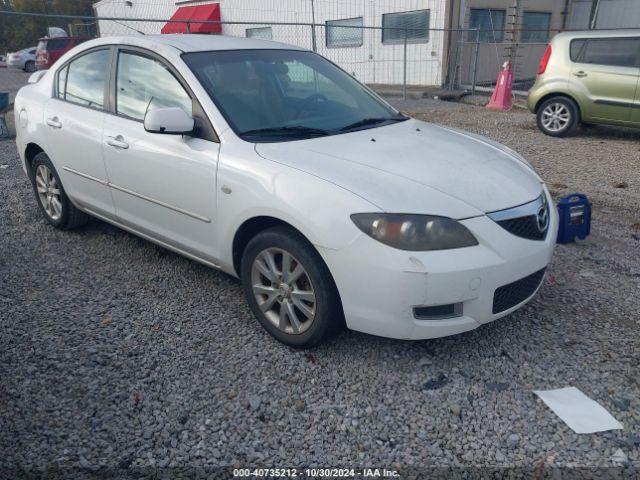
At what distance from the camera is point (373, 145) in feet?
11.0

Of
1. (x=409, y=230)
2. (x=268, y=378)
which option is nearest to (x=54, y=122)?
(x=268, y=378)

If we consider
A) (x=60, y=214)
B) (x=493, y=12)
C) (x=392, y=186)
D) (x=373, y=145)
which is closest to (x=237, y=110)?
(x=373, y=145)

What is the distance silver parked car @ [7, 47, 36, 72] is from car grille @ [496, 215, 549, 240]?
2960 cm

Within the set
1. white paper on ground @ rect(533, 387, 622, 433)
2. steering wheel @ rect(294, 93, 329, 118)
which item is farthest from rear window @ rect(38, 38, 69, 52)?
white paper on ground @ rect(533, 387, 622, 433)

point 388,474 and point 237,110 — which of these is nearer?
point 388,474

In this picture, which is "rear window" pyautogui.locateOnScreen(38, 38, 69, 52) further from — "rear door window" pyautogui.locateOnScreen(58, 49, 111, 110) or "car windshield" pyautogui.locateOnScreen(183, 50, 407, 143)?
"car windshield" pyautogui.locateOnScreen(183, 50, 407, 143)

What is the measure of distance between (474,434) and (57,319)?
2695 millimetres

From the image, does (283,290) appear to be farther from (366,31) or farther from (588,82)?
(366,31)

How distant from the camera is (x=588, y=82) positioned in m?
8.96

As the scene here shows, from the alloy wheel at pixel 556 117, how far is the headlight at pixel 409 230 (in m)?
7.68

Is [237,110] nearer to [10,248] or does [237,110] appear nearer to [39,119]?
[39,119]

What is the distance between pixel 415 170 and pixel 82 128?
2.73 m

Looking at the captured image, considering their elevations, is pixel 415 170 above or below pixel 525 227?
above

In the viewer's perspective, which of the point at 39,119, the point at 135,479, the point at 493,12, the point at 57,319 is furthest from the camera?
the point at 493,12
